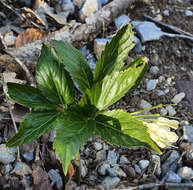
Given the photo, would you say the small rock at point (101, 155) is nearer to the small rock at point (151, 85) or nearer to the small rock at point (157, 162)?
the small rock at point (157, 162)

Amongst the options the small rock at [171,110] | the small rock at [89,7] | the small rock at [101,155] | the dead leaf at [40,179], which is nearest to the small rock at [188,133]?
the small rock at [171,110]

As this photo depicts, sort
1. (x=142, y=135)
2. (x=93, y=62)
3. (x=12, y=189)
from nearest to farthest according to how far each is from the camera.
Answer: (x=142, y=135) < (x=12, y=189) < (x=93, y=62)

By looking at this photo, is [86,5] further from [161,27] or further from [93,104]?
[93,104]

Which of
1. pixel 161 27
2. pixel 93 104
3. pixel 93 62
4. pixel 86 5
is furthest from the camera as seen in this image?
pixel 161 27

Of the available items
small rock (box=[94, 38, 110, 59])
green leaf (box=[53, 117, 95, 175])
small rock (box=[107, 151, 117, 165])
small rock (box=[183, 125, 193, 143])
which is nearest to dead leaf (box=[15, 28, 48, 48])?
small rock (box=[94, 38, 110, 59])

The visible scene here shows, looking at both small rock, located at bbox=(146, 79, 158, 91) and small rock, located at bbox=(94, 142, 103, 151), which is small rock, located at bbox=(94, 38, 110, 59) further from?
small rock, located at bbox=(94, 142, 103, 151)

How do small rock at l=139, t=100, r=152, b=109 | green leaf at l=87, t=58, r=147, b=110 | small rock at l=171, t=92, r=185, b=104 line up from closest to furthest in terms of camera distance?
green leaf at l=87, t=58, r=147, b=110
small rock at l=139, t=100, r=152, b=109
small rock at l=171, t=92, r=185, b=104

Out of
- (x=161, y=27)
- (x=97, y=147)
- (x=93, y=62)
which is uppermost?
(x=161, y=27)

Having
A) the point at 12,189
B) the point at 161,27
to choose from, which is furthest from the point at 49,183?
the point at 161,27
